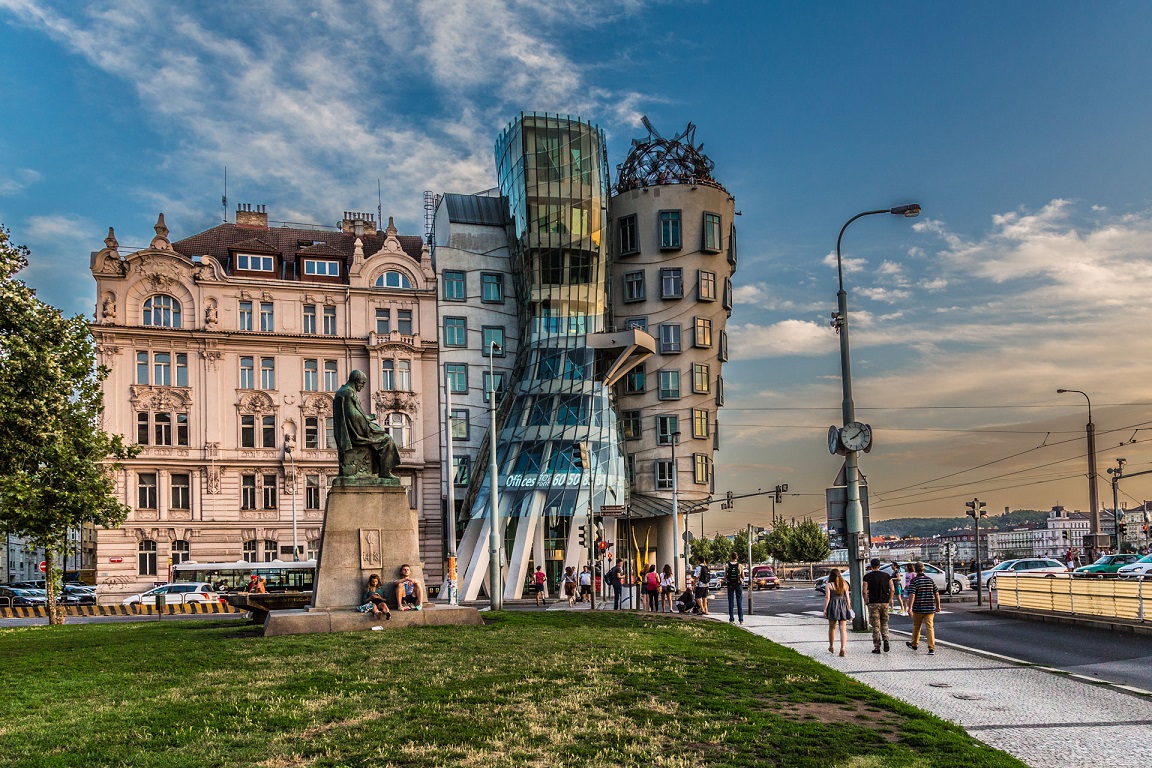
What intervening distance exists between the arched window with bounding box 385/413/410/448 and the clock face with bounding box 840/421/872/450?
42.1 metres

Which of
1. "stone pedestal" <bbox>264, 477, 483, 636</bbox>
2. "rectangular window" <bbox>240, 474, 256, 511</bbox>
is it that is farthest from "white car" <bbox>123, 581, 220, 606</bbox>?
"stone pedestal" <bbox>264, 477, 483, 636</bbox>

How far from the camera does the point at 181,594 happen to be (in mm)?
51438

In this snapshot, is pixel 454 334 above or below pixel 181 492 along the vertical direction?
above

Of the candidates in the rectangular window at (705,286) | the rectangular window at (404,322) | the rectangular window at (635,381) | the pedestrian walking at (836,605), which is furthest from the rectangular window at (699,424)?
the pedestrian walking at (836,605)

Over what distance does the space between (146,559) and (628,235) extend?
34456 mm

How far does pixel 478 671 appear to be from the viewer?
1536cm

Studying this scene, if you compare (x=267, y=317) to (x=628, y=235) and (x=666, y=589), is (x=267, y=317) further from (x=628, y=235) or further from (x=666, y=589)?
(x=666, y=589)

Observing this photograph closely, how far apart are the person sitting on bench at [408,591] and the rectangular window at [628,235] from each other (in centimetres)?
4633

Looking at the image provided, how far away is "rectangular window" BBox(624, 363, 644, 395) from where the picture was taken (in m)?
66.3

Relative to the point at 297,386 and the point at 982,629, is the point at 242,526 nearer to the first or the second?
the point at 297,386

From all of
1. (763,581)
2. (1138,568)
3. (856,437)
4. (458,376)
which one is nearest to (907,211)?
(856,437)

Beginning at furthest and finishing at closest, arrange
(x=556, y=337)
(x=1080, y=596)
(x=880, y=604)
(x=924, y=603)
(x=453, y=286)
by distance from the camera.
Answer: (x=453, y=286) < (x=556, y=337) < (x=1080, y=596) < (x=880, y=604) < (x=924, y=603)

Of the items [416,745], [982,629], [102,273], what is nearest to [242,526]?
[102,273]

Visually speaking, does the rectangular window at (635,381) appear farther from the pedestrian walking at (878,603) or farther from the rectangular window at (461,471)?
the pedestrian walking at (878,603)
